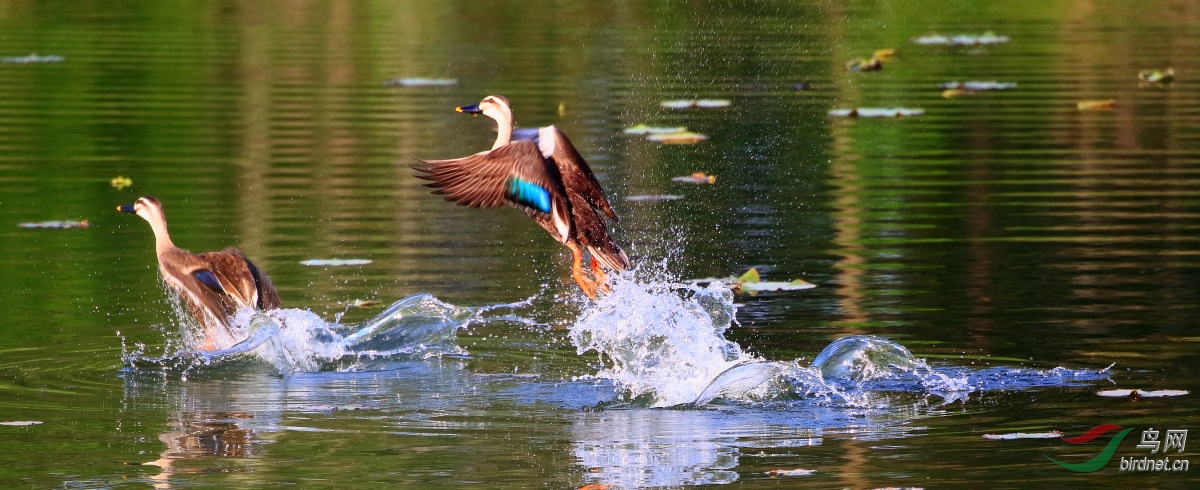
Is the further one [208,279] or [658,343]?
[208,279]

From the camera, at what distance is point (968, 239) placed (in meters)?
12.0

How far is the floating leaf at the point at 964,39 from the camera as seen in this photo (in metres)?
24.6

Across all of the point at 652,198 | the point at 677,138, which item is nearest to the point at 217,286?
the point at 652,198

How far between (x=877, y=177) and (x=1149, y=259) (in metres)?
3.74

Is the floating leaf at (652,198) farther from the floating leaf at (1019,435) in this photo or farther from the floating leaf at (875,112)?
the floating leaf at (1019,435)

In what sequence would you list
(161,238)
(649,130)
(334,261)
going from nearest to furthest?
(161,238) < (334,261) < (649,130)

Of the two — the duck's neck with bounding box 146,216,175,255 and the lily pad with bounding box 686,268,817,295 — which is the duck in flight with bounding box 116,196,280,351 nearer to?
the duck's neck with bounding box 146,216,175,255

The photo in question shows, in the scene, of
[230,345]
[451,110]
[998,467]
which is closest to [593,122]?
[451,110]

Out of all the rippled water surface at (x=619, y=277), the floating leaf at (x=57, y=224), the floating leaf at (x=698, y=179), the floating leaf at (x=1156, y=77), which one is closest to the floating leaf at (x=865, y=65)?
the rippled water surface at (x=619, y=277)

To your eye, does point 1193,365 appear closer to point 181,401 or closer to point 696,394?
point 696,394

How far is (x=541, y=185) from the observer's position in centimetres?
861

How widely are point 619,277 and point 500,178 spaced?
101 centimetres

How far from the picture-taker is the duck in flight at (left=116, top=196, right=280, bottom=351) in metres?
9.24

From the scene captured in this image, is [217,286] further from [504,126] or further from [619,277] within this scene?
[619,277]
